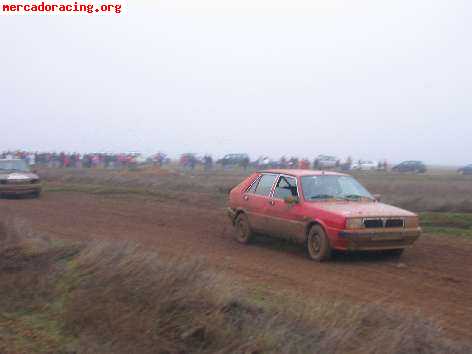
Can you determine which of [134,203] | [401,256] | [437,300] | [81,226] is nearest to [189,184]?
[134,203]

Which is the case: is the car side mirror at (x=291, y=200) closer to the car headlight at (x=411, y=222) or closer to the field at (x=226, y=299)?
the field at (x=226, y=299)

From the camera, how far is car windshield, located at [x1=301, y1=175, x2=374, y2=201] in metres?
10.4

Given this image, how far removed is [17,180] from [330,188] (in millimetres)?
14220

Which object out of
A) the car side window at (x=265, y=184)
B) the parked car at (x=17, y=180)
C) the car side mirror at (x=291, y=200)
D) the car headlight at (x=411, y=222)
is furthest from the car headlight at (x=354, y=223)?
the parked car at (x=17, y=180)

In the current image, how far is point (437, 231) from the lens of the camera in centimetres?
1314

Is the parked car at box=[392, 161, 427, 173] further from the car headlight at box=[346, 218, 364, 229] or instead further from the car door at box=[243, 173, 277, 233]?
the car headlight at box=[346, 218, 364, 229]

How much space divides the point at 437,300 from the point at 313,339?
284 cm

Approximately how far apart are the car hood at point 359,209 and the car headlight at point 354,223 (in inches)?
3.0

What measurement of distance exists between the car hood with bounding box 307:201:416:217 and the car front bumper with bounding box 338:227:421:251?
27cm

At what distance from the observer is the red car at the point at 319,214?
930 centimetres

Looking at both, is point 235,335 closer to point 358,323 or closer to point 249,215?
point 358,323

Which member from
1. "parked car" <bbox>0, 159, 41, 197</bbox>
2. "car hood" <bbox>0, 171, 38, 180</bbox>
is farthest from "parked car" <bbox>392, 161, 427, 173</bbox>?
"car hood" <bbox>0, 171, 38, 180</bbox>

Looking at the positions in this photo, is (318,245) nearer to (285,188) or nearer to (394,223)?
(394,223)

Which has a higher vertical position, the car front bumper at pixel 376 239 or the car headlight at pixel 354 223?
the car headlight at pixel 354 223
